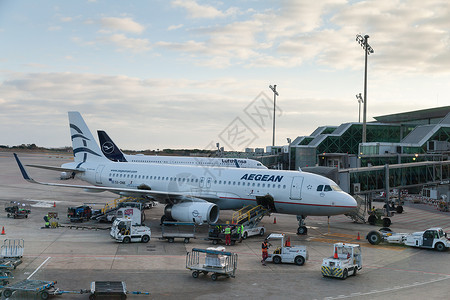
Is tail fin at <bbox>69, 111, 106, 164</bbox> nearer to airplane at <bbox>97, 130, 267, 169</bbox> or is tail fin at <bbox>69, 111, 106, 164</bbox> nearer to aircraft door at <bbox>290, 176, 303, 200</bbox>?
airplane at <bbox>97, 130, 267, 169</bbox>

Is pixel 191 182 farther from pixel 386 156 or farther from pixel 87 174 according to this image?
pixel 386 156

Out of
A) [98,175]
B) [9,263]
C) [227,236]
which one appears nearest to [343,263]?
[227,236]

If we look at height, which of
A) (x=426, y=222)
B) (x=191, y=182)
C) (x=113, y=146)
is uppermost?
(x=113, y=146)

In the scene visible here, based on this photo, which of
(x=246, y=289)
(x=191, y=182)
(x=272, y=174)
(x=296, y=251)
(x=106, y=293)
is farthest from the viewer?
(x=191, y=182)

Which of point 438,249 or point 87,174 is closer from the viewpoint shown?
point 438,249

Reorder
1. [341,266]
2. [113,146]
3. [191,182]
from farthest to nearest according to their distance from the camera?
[113,146] < [191,182] < [341,266]

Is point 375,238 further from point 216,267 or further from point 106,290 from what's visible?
point 106,290

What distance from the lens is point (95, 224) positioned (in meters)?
39.3

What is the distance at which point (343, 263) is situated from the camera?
23453mm

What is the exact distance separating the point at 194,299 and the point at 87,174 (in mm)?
31158

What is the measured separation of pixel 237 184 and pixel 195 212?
16.7 ft

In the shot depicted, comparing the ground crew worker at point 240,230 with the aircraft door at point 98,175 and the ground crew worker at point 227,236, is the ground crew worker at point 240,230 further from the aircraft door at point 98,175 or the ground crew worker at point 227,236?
the aircraft door at point 98,175

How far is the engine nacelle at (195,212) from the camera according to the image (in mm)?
34438

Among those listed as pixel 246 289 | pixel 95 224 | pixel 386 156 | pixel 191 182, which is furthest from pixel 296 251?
pixel 386 156
